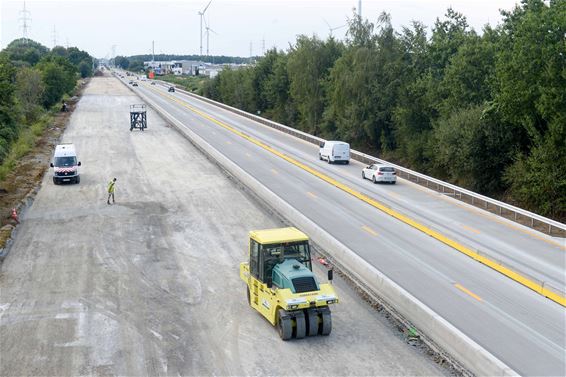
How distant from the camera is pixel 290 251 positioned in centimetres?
1820

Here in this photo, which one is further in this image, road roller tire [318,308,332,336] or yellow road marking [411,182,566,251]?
yellow road marking [411,182,566,251]

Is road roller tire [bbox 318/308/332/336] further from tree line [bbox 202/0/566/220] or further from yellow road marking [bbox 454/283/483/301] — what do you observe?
tree line [bbox 202/0/566/220]

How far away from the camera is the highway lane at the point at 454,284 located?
15862 mm

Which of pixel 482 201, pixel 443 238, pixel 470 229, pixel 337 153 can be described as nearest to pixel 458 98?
pixel 337 153

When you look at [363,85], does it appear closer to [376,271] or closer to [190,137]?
[190,137]

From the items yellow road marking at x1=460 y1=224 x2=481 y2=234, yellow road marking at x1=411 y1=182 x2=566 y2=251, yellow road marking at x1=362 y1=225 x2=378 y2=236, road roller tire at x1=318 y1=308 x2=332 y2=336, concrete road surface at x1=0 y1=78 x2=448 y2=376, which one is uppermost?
yellow road marking at x1=411 y1=182 x2=566 y2=251

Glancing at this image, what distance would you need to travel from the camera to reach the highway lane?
52.0 ft

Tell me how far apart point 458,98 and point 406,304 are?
32691 millimetres

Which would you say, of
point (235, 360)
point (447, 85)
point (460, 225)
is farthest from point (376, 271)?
point (447, 85)

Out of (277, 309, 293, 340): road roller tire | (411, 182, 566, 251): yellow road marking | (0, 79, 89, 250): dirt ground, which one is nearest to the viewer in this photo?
(277, 309, 293, 340): road roller tire

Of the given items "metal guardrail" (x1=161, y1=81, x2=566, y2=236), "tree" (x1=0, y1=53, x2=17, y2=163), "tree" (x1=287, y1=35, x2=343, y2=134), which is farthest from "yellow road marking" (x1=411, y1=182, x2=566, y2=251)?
"tree" (x1=287, y1=35, x2=343, y2=134)

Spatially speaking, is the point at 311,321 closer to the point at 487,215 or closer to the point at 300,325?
the point at 300,325

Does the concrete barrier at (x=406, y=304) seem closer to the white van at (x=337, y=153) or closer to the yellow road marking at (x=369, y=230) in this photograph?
the yellow road marking at (x=369, y=230)

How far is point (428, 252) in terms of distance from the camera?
23938 mm
